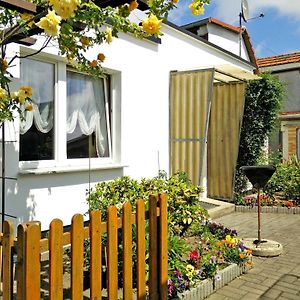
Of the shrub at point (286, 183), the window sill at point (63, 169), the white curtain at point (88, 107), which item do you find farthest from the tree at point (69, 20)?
the shrub at point (286, 183)

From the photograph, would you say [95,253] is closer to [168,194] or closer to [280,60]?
[168,194]

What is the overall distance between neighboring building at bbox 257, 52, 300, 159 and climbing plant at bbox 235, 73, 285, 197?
8.99m

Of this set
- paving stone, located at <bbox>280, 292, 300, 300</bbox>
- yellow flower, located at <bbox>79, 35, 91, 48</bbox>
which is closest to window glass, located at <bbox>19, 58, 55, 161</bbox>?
yellow flower, located at <bbox>79, 35, 91, 48</bbox>

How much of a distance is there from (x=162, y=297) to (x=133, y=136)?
3.85 metres

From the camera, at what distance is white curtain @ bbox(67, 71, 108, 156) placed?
5.73 meters

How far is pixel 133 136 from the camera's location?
663cm

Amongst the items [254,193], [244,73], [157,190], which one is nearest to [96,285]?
[157,190]

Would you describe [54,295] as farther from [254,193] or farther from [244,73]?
[254,193]

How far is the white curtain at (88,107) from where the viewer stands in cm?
573

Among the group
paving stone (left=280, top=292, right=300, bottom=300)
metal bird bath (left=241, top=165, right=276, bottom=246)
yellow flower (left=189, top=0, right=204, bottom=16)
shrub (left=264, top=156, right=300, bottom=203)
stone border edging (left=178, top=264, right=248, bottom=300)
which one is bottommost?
paving stone (left=280, top=292, right=300, bottom=300)

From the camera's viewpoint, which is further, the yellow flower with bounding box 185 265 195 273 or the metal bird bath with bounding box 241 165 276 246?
the metal bird bath with bounding box 241 165 276 246

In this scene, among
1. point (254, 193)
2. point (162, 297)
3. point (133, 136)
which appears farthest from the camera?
point (254, 193)

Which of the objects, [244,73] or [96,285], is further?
[244,73]

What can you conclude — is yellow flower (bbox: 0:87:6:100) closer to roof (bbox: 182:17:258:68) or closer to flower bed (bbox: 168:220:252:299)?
flower bed (bbox: 168:220:252:299)
